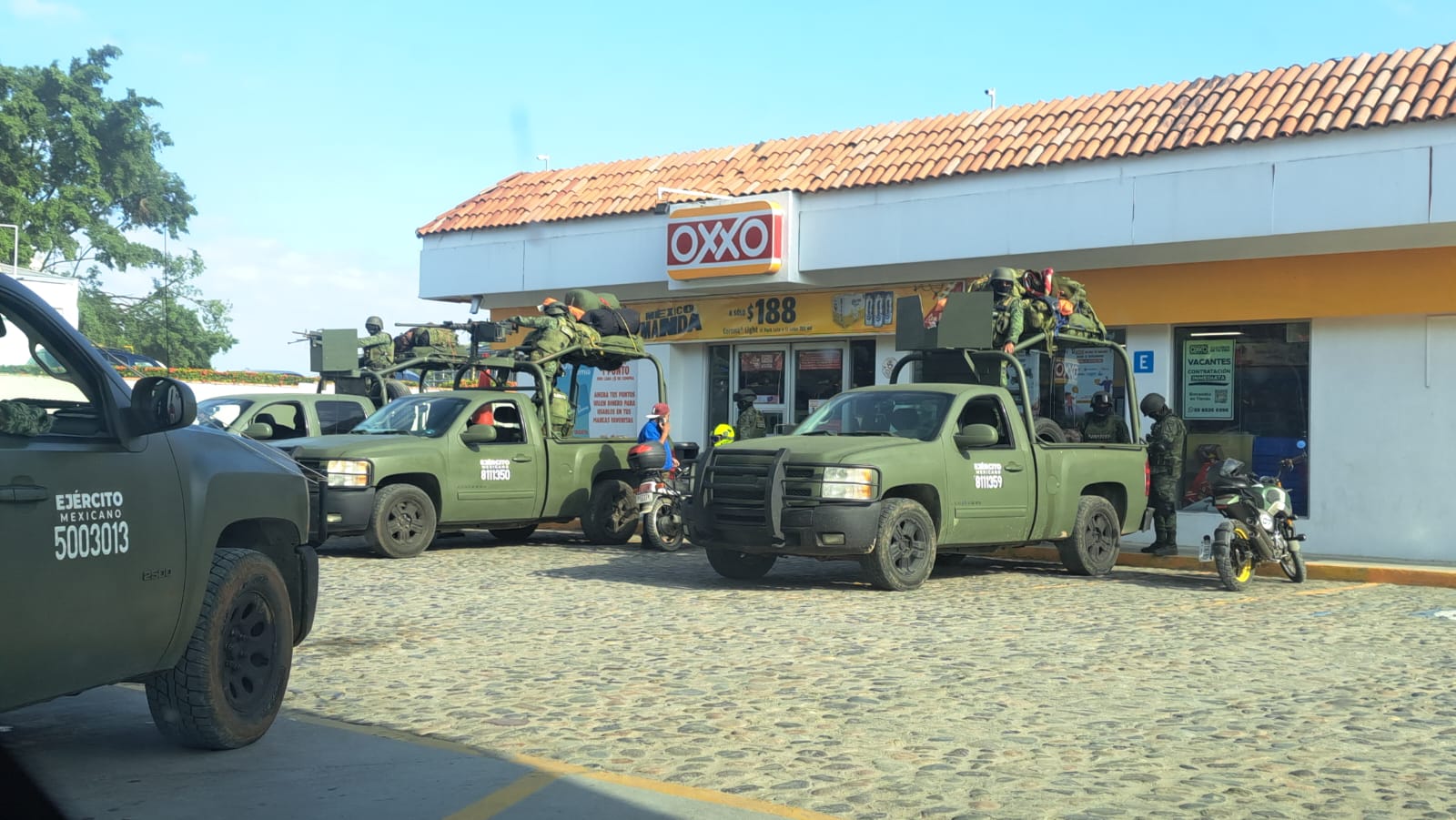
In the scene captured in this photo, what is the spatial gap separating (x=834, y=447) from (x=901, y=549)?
102 cm

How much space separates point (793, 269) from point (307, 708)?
586 inches

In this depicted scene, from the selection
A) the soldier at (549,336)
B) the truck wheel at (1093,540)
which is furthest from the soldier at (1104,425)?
the soldier at (549,336)

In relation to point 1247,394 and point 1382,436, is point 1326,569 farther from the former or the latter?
point 1247,394

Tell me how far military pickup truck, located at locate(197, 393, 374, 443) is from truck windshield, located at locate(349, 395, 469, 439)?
1.51 meters

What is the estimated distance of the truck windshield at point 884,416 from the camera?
13023mm

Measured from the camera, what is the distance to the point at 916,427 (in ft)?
42.7

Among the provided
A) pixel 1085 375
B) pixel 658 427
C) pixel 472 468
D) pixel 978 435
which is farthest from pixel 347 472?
pixel 1085 375

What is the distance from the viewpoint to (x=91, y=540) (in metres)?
5.02

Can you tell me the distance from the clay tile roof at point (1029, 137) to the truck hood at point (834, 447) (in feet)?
23.9

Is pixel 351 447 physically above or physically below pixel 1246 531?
above

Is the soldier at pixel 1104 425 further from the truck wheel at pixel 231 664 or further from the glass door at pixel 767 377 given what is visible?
the truck wheel at pixel 231 664

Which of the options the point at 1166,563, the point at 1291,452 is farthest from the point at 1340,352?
the point at 1166,563

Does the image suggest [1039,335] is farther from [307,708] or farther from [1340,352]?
[307,708]

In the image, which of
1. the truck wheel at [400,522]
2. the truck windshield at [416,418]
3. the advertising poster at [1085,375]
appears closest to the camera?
the truck wheel at [400,522]
